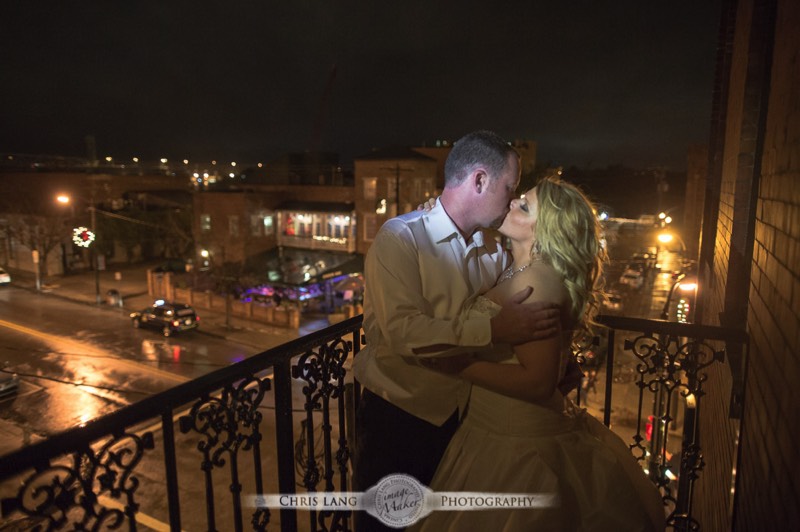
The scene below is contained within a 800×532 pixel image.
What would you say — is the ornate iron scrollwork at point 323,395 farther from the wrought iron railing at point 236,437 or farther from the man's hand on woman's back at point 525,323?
the man's hand on woman's back at point 525,323

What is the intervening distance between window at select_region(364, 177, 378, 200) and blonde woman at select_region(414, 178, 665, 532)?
92.7ft

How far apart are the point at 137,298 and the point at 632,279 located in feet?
94.5

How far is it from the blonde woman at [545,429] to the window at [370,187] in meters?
28.3

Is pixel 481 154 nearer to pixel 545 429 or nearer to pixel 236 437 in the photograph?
pixel 545 429

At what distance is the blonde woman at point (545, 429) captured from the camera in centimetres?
228

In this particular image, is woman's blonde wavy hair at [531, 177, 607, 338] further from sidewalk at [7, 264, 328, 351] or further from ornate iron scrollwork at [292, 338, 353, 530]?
sidewalk at [7, 264, 328, 351]

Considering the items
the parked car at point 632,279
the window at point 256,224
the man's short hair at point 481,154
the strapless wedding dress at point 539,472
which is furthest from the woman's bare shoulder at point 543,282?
the window at point 256,224

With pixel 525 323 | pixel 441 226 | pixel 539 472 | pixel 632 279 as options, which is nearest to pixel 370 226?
pixel 632 279

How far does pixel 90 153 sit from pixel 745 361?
6281cm

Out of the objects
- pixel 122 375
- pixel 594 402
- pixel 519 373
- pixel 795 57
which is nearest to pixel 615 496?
pixel 519 373

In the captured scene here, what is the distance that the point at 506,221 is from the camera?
2727mm

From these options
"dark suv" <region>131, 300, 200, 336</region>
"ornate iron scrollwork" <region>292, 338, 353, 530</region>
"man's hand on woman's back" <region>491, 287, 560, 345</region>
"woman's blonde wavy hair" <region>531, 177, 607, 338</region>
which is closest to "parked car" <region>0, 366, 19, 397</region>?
"dark suv" <region>131, 300, 200, 336</region>

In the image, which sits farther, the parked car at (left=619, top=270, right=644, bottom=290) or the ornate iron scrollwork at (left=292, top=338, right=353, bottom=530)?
the parked car at (left=619, top=270, right=644, bottom=290)

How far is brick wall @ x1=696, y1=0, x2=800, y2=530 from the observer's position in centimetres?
180
